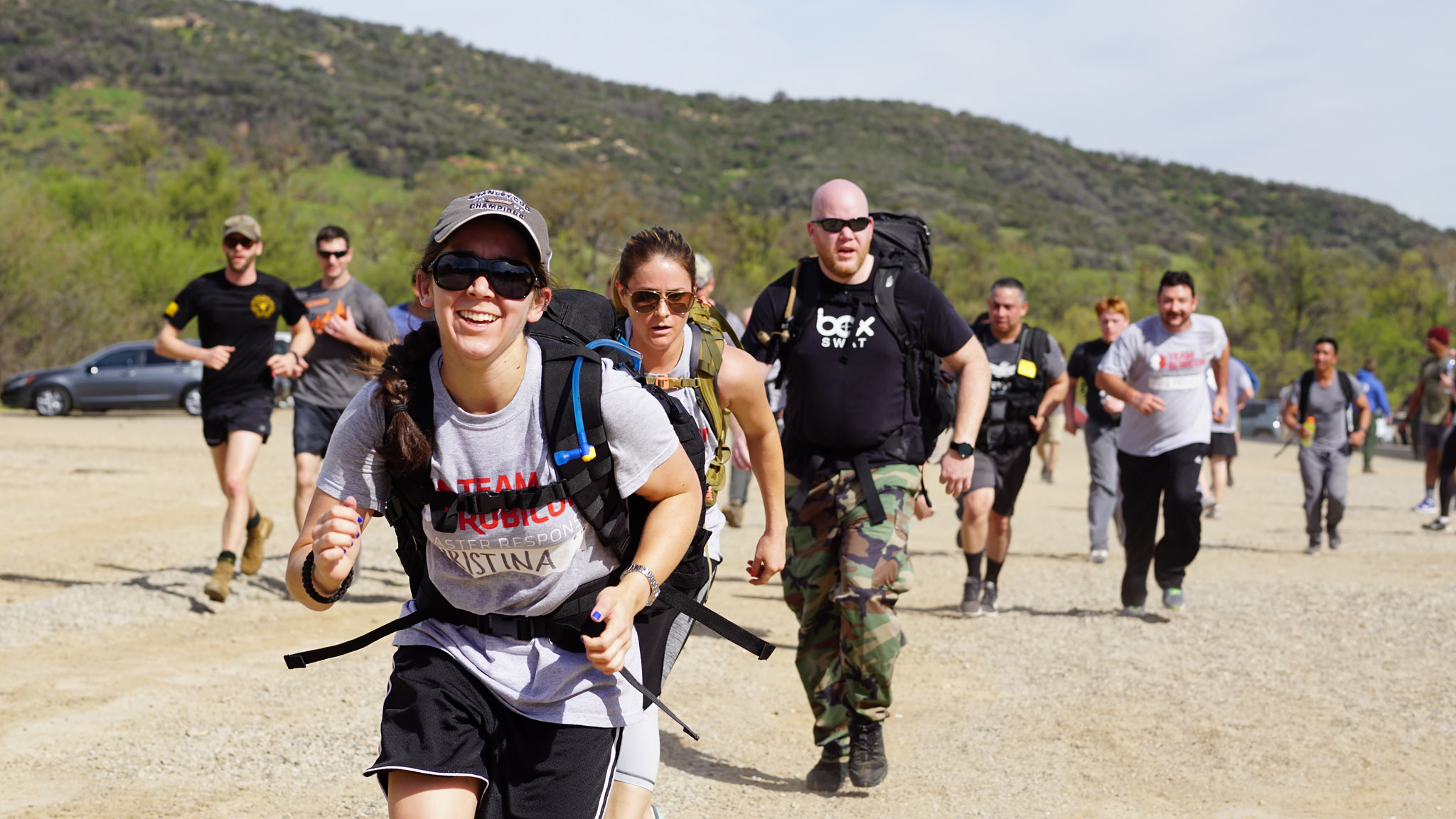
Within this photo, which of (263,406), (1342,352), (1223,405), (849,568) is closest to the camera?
(849,568)

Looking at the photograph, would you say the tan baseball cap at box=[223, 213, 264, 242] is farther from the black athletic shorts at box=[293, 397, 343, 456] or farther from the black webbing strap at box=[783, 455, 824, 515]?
the black webbing strap at box=[783, 455, 824, 515]

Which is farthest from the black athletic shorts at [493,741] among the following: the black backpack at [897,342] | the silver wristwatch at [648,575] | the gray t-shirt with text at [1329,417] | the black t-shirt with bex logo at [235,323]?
the gray t-shirt with text at [1329,417]

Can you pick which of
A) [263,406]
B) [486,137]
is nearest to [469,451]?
[263,406]

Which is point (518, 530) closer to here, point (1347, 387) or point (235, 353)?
point (235, 353)

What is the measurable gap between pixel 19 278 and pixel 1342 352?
161ft

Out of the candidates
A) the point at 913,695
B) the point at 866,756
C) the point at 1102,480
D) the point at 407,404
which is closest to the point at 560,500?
the point at 407,404

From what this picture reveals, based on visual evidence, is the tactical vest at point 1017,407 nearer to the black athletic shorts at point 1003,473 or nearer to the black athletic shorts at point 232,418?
the black athletic shorts at point 1003,473

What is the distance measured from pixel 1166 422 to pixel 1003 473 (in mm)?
1133

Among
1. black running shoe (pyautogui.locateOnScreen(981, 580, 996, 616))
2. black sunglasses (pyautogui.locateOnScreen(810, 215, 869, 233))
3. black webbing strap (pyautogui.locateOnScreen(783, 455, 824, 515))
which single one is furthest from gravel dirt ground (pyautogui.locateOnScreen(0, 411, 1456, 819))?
black sunglasses (pyautogui.locateOnScreen(810, 215, 869, 233))

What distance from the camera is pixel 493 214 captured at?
251cm

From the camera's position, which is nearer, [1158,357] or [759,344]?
[759,344]

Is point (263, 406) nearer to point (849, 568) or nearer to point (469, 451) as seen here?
point (849, 568)

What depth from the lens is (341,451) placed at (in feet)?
8.43

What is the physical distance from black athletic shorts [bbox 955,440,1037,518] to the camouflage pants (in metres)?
3.38
